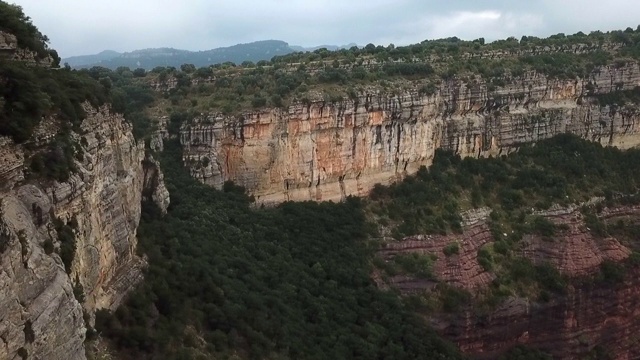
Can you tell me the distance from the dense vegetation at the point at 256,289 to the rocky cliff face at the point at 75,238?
6.75 ft

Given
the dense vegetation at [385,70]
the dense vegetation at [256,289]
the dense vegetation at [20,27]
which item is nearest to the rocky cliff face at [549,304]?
the dense vegetation at [256,289]

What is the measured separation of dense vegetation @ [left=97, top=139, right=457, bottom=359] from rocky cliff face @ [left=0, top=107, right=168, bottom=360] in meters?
2.06

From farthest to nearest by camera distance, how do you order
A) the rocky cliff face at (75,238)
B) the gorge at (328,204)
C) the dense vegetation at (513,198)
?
the dense vegetation at (513,198)
the gorge at (328,204)
the rocky cliff face at (75,238)

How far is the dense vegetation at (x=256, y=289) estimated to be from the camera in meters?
26.7

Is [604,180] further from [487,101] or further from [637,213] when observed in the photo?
[487,101]

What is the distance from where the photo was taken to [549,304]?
1737 inches

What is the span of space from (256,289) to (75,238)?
16496mm

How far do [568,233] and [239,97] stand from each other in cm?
3045

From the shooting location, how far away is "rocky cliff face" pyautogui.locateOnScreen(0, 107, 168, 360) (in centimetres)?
1410

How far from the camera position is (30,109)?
19297 millimetres

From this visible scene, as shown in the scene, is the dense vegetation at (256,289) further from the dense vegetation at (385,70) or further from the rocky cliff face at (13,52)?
the rocky cliff face at (13,52)

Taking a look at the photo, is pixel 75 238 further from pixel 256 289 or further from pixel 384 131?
pixel 384 131

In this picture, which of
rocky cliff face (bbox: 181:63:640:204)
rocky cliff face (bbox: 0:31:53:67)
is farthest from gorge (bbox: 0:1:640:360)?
rocky cliff face (bbox: 181:63:640:204)

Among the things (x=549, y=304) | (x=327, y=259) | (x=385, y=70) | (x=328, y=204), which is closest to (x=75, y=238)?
(x=327, y=259)
